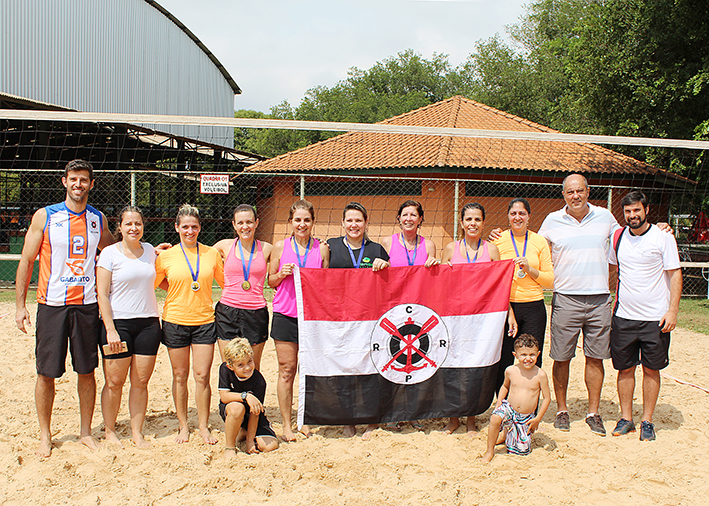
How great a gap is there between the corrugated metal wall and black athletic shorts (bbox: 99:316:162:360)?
6532mm

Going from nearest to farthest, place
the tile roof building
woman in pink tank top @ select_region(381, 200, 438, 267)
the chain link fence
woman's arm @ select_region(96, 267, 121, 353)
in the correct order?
woman's arm @ select_region(96, 267, 121, 353)
woman in pink tank top @ select_region(381, 200, 438, 267)
the chain link fence
the tile roof building

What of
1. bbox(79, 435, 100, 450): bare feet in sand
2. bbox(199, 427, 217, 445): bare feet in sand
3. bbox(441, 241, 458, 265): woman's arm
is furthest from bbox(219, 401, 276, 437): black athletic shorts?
bbox(441, 241, 458, 265): woman's arm

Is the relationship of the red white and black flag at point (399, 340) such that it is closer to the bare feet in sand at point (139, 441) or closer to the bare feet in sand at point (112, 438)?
the bare feet in sand at point (139, 441)

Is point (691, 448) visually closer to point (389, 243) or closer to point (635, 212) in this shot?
point (635, 212)

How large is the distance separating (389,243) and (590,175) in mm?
8682


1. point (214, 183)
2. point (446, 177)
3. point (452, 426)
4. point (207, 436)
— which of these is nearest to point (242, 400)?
point (207, 436)

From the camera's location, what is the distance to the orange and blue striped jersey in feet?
10.0

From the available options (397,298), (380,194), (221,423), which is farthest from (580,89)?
(221,423)

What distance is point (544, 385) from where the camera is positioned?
3.16 meters

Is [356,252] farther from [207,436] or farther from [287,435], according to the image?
[207,436]

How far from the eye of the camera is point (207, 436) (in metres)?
3.30

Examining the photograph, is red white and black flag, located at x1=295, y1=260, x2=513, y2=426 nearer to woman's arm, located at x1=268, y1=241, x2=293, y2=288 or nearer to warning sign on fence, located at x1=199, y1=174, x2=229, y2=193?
woman's arm, located at x1=268, y1=241, x2=293, y2=288

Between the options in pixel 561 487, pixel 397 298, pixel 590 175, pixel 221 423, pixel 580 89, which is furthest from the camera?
pixel 580 89

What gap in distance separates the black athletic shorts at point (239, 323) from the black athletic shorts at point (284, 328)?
0.10 m
